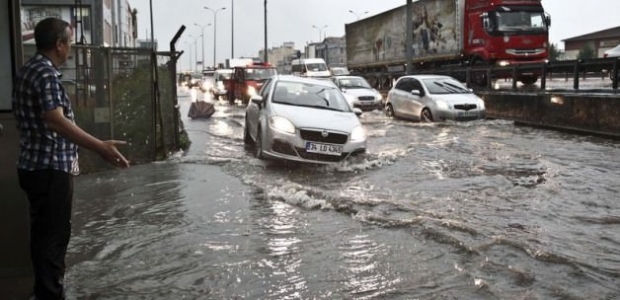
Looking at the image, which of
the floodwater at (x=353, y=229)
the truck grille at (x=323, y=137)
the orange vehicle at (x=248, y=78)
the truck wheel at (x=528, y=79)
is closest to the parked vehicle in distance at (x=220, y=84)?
the orange vehicle at (x=248, y=78)

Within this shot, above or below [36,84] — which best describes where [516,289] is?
below

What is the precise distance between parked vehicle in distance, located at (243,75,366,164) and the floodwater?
0.89 ft

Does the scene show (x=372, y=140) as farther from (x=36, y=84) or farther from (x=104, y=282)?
(x=36, y=84)

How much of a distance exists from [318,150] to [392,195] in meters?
2.19

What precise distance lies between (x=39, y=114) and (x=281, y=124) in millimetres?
6557

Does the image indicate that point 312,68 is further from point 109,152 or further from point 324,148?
point 109,152

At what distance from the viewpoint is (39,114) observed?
348 centimetres

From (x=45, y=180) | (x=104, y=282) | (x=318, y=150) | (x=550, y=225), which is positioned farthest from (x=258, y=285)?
(x=318, y=150)

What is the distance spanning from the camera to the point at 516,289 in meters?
4.42

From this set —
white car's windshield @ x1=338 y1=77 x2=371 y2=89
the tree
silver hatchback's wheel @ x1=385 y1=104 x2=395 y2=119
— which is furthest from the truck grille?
the tree

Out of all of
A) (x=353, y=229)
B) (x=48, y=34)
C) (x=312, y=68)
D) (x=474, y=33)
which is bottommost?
(x=353, y=229)

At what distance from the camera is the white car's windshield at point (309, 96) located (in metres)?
11.0

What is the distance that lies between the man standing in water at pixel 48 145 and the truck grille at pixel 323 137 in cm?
624

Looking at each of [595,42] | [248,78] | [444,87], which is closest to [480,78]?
[444,87]
